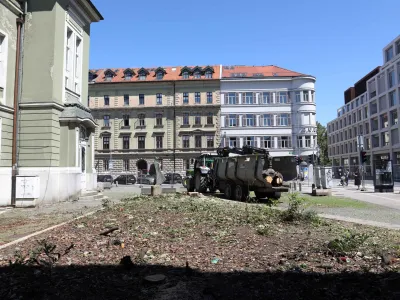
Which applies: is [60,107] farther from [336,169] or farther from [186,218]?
[336,169]

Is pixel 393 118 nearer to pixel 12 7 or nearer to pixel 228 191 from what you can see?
pixel 228 191

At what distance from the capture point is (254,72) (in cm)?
5984

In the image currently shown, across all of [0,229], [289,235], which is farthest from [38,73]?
[289,235]

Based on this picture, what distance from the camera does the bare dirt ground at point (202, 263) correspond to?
4.35 meters

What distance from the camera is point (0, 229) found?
9352 mm

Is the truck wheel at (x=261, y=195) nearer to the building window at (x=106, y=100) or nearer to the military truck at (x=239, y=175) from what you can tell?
the military truck at (x=239, y=175)

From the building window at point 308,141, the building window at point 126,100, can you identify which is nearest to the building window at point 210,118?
the building window at point 126,100

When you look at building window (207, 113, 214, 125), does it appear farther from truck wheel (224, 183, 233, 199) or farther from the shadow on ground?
the shadow on ground

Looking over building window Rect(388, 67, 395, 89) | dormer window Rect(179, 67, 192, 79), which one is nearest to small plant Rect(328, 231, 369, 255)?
dormer window Rect(179, 67, 192, 79)

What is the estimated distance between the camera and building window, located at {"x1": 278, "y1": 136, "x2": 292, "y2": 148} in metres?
55.4

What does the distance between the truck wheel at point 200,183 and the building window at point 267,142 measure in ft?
111

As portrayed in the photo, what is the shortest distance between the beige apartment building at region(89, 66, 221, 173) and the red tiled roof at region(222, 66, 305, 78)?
3122mm

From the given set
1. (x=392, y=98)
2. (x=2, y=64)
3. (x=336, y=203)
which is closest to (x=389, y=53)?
(x=392, y=98)

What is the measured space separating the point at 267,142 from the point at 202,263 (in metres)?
51.6
